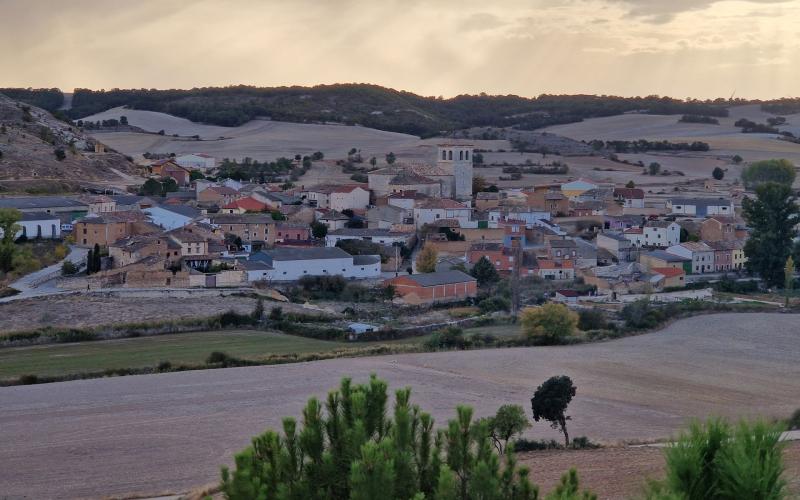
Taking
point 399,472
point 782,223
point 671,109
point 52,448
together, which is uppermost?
point 671,109

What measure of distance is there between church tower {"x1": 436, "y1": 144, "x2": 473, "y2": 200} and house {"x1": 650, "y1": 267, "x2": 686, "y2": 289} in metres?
14.9

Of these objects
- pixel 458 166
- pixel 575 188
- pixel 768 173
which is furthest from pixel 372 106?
pixel 458 166

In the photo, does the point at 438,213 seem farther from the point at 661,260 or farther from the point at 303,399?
the point at 303,399

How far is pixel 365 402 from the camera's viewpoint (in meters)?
8.52

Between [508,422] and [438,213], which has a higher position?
[438,213]

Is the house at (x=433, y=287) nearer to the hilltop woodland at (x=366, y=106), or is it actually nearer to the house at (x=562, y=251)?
the house at (x=562, y=251)

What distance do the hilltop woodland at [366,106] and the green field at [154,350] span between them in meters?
66.6

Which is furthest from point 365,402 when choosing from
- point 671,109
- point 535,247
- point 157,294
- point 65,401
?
point 671,109

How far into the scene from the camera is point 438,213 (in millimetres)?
40125

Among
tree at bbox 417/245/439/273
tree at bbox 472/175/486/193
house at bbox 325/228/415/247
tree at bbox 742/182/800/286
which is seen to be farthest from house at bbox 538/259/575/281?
tree at bbox 472/175/486/193

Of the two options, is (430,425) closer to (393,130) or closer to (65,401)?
(65,401)

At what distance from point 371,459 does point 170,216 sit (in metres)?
30.9

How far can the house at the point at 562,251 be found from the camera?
3609 cm

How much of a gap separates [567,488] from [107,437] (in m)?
10.6
